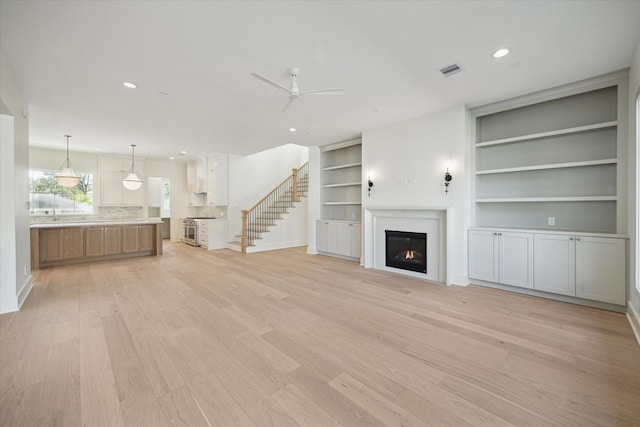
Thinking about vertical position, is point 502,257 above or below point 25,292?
above

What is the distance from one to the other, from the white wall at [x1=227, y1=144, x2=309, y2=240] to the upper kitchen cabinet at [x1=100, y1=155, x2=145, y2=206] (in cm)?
313

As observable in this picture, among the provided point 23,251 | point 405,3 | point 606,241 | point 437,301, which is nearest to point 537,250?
point 606,241

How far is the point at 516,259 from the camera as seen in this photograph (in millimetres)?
3900

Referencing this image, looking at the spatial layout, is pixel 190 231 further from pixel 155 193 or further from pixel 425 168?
pixel 425 168

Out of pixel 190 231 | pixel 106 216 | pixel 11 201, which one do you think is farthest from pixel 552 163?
pixel 106 216

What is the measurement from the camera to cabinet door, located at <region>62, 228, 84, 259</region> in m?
5.87

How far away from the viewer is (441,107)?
4.38 m

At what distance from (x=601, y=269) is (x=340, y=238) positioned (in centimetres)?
445

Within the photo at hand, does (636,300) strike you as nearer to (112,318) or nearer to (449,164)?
(449,164)

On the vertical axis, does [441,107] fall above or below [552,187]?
above

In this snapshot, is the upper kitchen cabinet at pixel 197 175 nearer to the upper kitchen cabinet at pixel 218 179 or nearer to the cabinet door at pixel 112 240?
the upper kitchen cabinet at pixel 218 179

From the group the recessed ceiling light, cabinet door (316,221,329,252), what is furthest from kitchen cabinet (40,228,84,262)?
the recessed ceiling light

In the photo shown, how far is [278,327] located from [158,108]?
400 centimetres

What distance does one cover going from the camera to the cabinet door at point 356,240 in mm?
6186
